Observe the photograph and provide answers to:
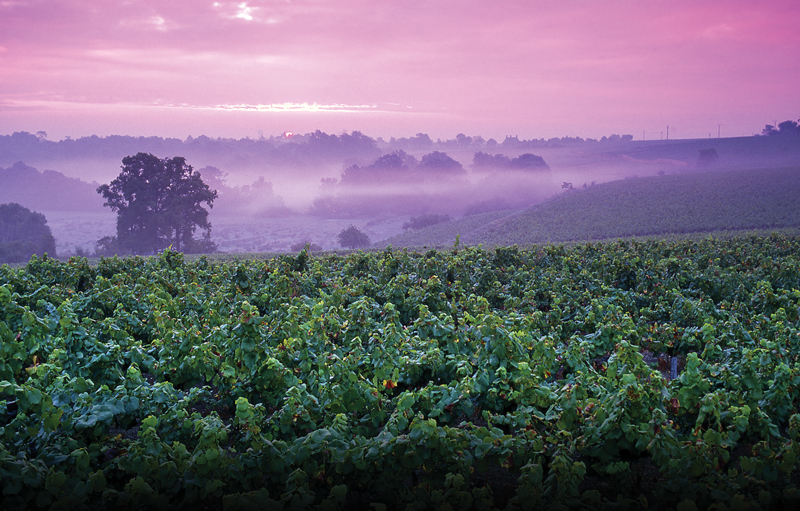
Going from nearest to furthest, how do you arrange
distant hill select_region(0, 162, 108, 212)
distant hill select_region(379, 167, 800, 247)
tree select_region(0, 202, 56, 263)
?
tree select_region(0, 202, 56, 263) → distant hill select_region(379, 167, 800, 247) → distant hill select_region(0, 162, 108, 212)

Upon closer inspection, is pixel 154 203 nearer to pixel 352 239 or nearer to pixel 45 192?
pixel 352 239

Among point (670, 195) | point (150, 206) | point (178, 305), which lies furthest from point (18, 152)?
point (178, 305)

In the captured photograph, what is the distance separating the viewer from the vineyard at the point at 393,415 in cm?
504

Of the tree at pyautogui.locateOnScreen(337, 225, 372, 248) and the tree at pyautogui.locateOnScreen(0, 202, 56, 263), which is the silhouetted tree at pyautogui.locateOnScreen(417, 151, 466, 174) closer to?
the tree at pyautogui.locateOnScreen(337, 225, 372, 248)

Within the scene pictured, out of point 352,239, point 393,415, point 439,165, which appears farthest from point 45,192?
point 393,415

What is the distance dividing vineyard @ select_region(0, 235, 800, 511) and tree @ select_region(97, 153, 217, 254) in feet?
192

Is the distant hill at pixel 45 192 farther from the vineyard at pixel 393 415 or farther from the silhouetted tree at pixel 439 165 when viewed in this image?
the vineyard at pixel 393 415

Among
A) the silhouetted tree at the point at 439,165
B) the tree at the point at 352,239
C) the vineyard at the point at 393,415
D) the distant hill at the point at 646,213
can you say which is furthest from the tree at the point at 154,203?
the silhouetted tree at the point at 439,165

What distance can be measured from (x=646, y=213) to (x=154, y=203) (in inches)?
3059

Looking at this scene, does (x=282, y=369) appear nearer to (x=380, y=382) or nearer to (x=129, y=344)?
(x=380, y=382)

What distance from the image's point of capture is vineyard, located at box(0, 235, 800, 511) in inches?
199

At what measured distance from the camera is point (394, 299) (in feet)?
42.3

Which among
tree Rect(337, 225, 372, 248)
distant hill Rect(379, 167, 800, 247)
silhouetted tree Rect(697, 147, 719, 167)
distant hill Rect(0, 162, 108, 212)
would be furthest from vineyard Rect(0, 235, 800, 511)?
silhouetted tree Rect(697, 147, 719, 167)

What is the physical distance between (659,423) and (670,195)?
10736cm
